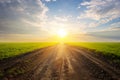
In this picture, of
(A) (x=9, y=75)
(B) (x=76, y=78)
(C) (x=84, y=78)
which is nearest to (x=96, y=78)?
(C) (x=84, y=78)

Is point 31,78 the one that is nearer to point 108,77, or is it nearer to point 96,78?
point 96,78

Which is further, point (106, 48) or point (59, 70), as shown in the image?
point (106, 48)

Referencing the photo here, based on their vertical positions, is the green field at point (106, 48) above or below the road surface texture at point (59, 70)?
above

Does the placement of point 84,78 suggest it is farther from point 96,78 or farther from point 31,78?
point 31,78

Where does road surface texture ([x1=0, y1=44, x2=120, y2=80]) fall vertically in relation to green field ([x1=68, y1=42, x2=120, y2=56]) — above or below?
below

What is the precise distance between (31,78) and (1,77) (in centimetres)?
267

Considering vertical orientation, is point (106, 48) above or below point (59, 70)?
above

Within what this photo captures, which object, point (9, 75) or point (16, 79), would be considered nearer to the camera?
point (16, 79)

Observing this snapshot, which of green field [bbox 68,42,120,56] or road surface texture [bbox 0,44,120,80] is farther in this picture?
green field [bbox 68,42,120,56]

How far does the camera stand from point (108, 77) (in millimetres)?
10039

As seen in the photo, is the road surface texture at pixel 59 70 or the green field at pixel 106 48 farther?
the green field at pixel 106 48

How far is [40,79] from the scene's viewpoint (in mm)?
9594

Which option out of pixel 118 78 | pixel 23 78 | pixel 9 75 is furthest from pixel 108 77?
pixel 9 75

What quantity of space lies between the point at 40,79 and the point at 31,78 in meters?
0.92
